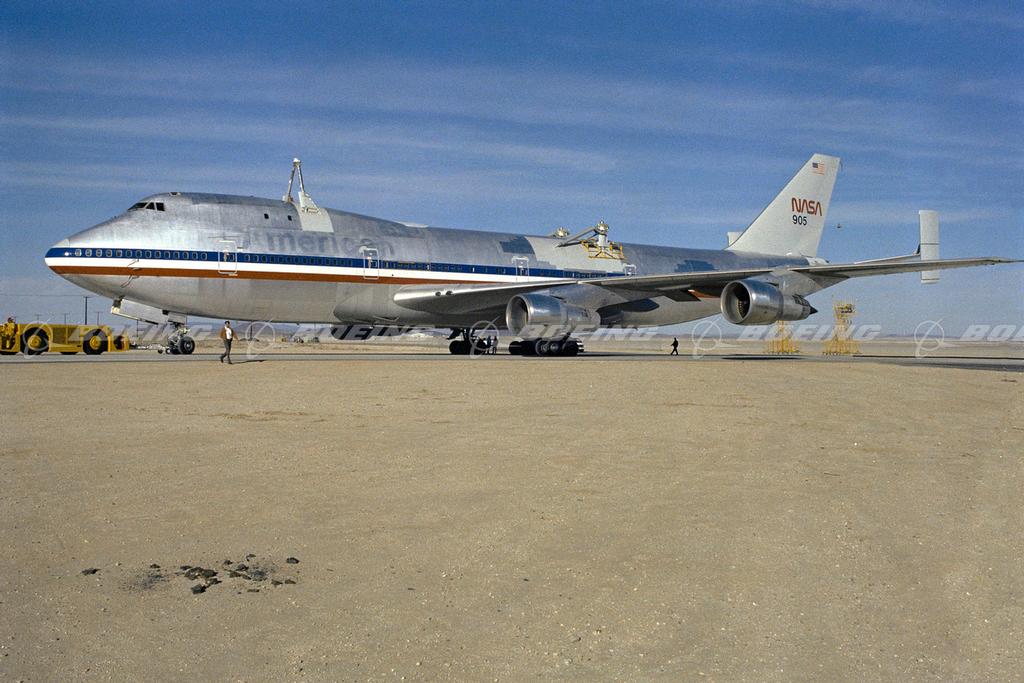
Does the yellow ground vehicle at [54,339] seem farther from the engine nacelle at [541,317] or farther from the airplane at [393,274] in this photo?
the engine nacelle at [541,317]

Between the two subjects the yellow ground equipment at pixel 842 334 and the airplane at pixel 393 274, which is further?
the yellow ground equipment at pixel 842 334

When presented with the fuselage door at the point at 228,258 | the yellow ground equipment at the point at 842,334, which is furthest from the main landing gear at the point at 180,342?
the yellow ground equipment at the point at 842,334

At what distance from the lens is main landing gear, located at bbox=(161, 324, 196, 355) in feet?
74.4

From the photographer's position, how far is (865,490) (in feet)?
21.3

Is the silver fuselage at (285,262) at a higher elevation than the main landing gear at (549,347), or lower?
higher

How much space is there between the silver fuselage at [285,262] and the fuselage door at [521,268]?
0.04m

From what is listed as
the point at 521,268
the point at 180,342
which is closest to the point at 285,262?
the point at 180,342

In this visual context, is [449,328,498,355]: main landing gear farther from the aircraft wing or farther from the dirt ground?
the dirt ground

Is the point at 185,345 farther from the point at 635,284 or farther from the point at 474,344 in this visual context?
the point at 635,284

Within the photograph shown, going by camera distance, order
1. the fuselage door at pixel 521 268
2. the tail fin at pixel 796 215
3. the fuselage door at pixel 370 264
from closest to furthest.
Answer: the fuselage door at pixel 370 264 → the fuselage door at pixel 521 268 → the tail fin at pixel 796 215

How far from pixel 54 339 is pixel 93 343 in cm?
141

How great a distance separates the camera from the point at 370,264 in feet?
78.0

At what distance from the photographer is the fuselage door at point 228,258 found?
21.4 meters

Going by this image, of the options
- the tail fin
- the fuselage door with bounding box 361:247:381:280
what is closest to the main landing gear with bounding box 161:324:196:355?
the fuselage door with bounding box 361:247:381:280
